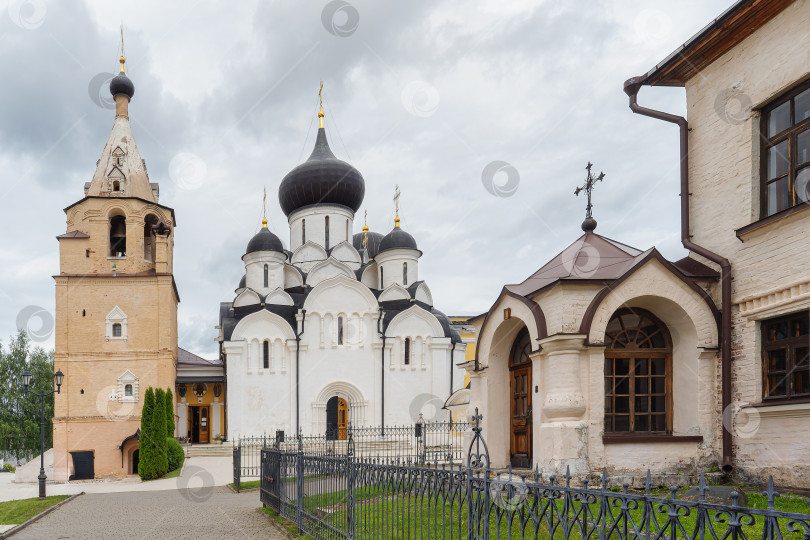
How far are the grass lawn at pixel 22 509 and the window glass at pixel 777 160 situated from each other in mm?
12077

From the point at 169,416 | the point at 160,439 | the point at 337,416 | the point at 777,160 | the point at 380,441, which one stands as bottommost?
the point at 380,441

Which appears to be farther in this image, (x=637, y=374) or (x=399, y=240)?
(x=399, y=240)

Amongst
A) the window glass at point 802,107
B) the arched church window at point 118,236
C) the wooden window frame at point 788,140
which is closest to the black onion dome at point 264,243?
the arched church window at point 118,236

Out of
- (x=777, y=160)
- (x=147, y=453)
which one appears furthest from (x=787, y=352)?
(x=147, y=453)

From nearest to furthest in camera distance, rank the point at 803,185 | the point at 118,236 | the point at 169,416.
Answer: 1. the point at 803,185
2. the point at 169,416
3. the point at 118,236

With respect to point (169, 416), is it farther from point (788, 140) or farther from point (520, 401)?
point (788, 140)

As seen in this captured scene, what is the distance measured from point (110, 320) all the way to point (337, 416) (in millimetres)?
9584

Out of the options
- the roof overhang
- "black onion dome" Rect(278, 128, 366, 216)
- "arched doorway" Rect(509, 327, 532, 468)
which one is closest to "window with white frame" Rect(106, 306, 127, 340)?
"black onion dome" Rect(278, 128, 366, 216)

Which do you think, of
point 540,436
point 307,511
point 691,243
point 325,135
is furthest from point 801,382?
point 325,135

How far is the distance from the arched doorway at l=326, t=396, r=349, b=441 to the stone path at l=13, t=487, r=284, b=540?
474 inches

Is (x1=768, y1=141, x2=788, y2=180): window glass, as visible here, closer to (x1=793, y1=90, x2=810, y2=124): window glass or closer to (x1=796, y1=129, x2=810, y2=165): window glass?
(x1=796, y1=129, x2=810, y2=165): window glass

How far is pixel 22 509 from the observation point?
12.3 m

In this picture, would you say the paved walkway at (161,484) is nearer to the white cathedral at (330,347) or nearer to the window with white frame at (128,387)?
the window with white frame at (128,387)

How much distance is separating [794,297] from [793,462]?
6.15 feet
